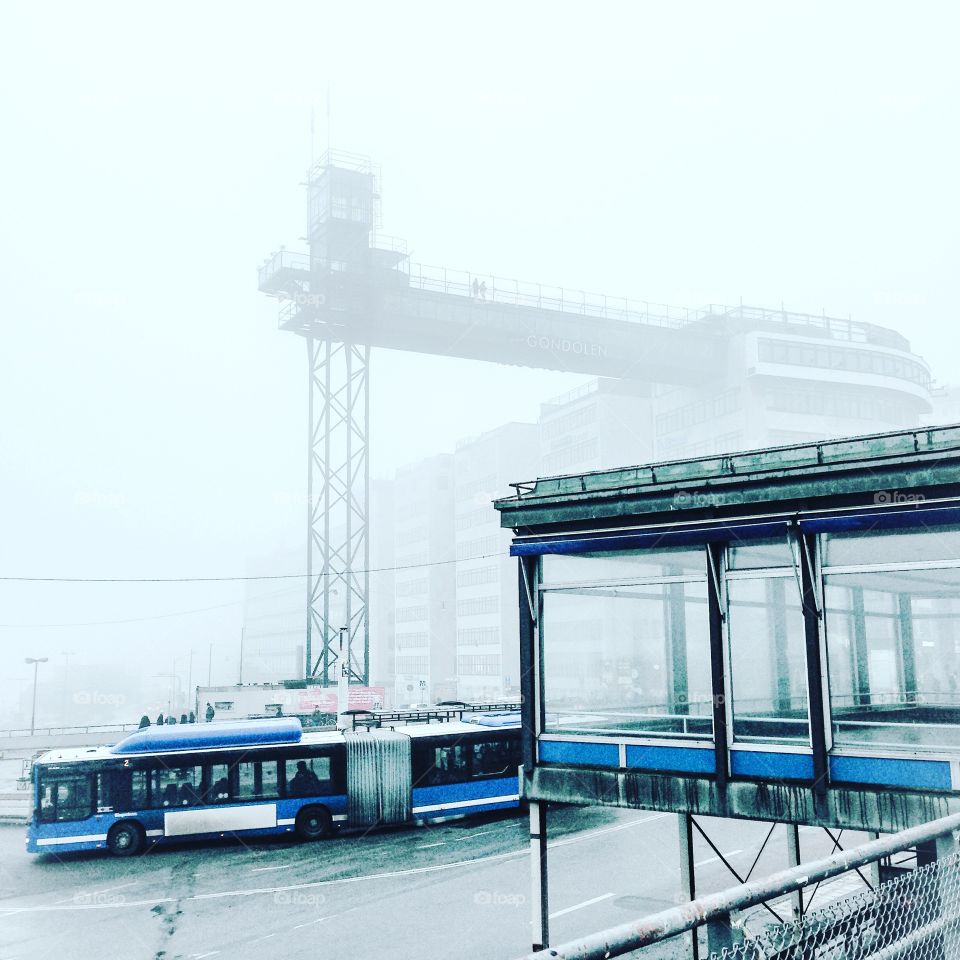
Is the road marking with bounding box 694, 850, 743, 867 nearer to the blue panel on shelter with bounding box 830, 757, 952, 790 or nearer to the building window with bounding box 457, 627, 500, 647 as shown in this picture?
the blue panel on shelter with bounding box 830, 757, 952, 790

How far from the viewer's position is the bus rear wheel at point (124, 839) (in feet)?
83.3

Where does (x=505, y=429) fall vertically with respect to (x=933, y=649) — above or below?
above

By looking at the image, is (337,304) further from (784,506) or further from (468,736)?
(784,506)

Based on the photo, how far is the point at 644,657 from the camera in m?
14.0

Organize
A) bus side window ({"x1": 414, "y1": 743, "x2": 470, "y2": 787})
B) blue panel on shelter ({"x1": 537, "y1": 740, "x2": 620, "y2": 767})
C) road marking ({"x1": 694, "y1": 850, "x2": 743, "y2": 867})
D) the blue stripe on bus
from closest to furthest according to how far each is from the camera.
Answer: blue panel on shelter ({"x1": 537, "y1": 740, "x2": 620, "y2": 767})
road marking ({"x1": 694, "y1": 850, "x2": 743, "y2": 867})
the blue stripe on bus
bus side window ({"x1": 414, "y1": 743, "x2": 470, "y2": 787})

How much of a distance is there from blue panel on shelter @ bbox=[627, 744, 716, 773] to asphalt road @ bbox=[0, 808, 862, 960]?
4758mm

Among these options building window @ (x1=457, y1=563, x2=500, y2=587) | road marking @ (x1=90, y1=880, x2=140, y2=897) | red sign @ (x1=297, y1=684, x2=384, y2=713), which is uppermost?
building window @ (x1=457, y1=563, x2=500, y2=587)

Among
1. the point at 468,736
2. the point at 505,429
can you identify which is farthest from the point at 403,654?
the point at 468,736

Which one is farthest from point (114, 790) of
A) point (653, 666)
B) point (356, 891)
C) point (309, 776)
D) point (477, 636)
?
point (477, 636)

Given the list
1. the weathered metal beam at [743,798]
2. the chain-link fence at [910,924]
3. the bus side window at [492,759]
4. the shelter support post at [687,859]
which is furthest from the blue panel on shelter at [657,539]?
the bus side window at [492,759]

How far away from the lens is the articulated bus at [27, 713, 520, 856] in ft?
83.4

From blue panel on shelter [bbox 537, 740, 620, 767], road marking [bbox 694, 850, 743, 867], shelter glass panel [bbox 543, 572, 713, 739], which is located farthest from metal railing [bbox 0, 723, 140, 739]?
shelter glass panel [bbox 543, 572, 713, 739]

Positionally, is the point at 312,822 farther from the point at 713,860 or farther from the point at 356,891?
the point at 713,860

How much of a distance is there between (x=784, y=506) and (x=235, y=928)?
42.2ft
